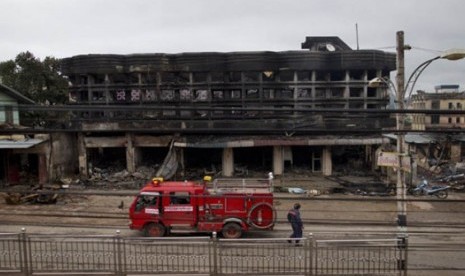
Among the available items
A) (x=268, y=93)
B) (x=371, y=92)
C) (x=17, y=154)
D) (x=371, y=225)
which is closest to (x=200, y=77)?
(x=268, y=93)

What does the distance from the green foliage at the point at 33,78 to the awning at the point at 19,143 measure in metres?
9.27

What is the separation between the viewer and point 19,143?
21766 millimetres

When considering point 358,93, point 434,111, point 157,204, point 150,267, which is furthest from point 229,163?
point 434,111

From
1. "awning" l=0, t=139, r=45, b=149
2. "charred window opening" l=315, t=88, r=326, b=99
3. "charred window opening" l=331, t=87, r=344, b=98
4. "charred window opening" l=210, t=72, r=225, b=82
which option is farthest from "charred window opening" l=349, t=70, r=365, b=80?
"awning" l=0, t=139, r=45, b=149

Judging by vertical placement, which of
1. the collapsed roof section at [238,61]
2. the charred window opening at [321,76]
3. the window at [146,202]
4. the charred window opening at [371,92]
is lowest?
the window at [146,202]

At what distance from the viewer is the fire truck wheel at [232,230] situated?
12.8m

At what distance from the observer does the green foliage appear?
29.6 metres

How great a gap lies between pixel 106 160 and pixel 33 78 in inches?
348

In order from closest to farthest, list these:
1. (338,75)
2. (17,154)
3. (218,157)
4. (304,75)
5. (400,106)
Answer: (400,106) → (17,154) → (304,75) → (338,75) → (218,157)

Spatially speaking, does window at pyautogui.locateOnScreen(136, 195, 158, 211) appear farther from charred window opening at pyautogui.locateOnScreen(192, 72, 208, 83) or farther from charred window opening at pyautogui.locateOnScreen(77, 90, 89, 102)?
charred window opening at pyautogui.locateOnScreen(77, 90, 89, 102)

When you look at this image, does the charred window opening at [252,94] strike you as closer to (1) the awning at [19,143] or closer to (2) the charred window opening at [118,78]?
(2) the charred window opening at [118,78]

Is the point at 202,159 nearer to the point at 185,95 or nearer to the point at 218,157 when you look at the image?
the point at 218,157

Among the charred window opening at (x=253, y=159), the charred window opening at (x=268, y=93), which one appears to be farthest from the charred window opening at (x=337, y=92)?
the charred window opening at (x=253, y=159)

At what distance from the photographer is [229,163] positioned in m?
25.7
